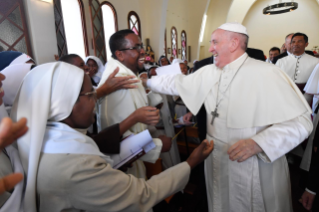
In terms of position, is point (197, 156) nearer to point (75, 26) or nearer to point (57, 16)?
point (57, 16)

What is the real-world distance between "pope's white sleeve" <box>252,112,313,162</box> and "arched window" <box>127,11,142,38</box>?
799cm

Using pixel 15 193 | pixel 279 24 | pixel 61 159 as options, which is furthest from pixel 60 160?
pixel 279 24

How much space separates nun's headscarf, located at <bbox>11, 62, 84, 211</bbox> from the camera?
95cm

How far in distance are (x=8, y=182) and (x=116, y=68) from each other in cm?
130

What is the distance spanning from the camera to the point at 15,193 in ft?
3.00

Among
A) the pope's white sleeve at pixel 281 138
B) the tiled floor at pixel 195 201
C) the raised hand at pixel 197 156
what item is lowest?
the tiled floor at pixel 195 201

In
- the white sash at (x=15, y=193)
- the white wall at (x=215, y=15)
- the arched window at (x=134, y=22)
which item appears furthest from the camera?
the white wall at (x=215, y=15)

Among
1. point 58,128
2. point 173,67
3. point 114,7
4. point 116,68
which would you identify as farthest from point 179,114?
point 114,7

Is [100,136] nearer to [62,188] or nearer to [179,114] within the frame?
[62,188]

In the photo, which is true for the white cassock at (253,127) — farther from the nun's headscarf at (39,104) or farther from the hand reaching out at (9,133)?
the hand reaching out at (9,133)

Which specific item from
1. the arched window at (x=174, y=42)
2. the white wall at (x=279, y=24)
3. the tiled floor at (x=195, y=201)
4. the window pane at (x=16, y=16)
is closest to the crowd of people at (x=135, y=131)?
the tiled floor at (x=195, y=201)

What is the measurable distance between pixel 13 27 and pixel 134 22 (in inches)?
212

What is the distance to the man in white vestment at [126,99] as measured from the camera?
1.73 metres

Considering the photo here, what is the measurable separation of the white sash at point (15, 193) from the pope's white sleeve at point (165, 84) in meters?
1.44
